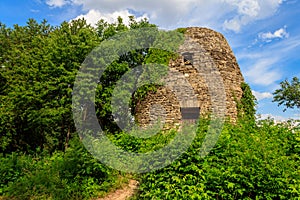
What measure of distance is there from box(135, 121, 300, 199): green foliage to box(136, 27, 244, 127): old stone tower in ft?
17.8

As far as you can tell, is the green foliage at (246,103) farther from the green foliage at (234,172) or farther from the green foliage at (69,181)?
the green foliage at (69,181)

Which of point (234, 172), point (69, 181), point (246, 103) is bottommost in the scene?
point (69, 181)

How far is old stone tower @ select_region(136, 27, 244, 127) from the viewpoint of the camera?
39.0 ft

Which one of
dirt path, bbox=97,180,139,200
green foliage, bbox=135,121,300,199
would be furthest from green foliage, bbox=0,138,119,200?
green foliage, bbox=135,121,300,199

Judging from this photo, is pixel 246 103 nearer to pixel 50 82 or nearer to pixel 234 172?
pixel 234 172

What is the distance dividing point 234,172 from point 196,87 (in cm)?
715

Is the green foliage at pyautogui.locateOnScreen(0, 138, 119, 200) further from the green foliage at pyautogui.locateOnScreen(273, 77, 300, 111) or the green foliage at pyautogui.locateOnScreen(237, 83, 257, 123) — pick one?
the green foliage at pyautogui.locateOnScreen(273, 77, 300, 111)

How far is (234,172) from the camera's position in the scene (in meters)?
5.23

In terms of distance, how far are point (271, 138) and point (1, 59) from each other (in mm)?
17295

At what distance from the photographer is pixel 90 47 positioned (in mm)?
13375

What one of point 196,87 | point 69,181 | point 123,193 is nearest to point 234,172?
point 123,193

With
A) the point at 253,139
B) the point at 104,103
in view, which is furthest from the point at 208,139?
the point at 104,103

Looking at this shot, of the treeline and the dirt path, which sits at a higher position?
the treeline

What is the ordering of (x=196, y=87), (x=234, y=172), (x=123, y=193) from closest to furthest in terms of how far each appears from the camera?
(x=234, y=172) < (x=123, y=193) < (x=196, y=87)
